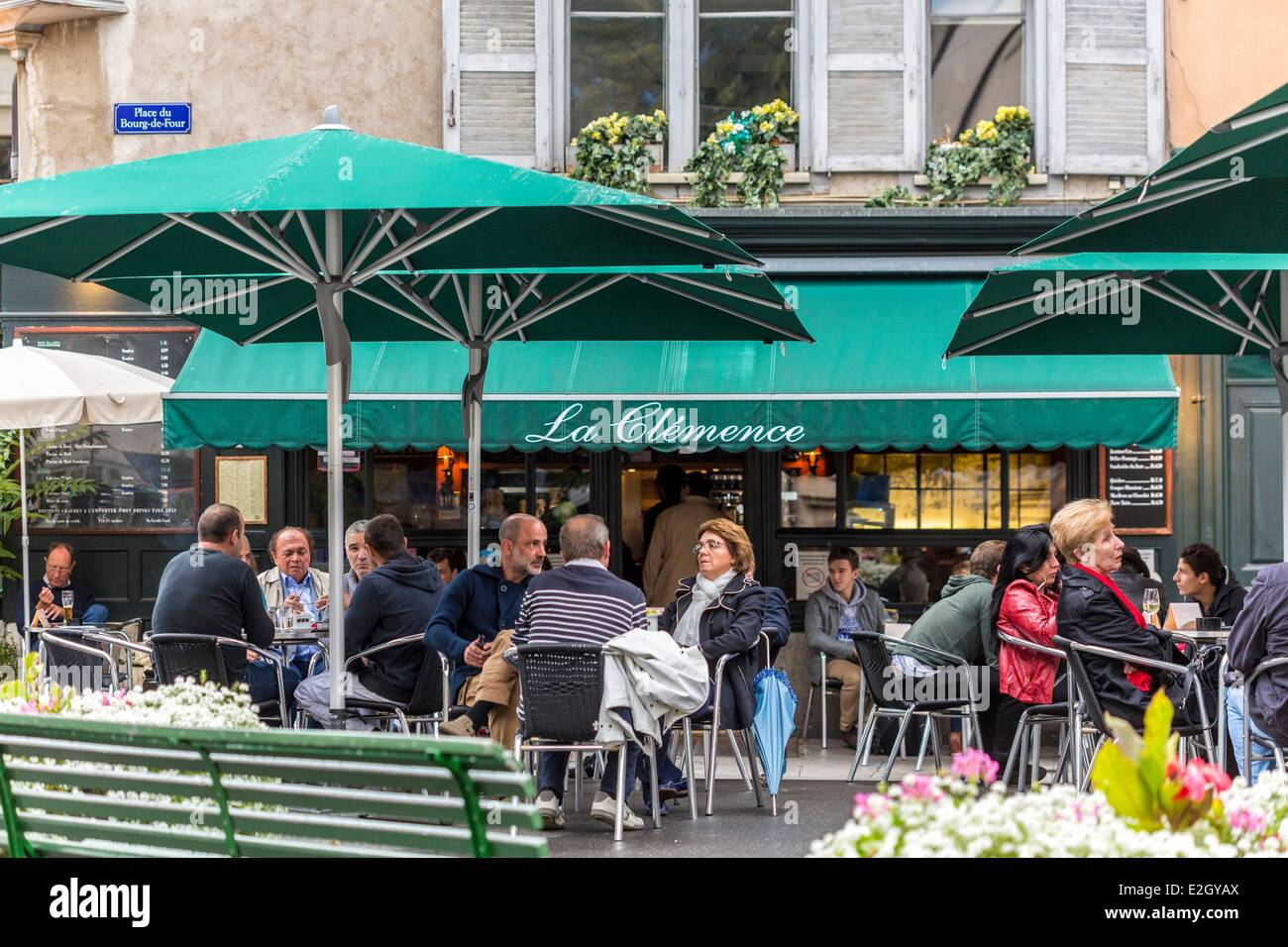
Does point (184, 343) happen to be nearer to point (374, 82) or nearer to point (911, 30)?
point (374, 82)

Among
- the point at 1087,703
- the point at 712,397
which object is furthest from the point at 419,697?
the point at 712,397

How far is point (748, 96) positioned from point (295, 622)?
5591mm

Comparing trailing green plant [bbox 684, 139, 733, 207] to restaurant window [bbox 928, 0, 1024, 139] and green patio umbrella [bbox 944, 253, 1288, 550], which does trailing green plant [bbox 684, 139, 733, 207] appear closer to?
restaurant window [bbox 928, 0, 1024, 139]

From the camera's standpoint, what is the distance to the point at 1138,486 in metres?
12.0

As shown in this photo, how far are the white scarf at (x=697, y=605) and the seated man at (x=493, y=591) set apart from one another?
0.89 meters

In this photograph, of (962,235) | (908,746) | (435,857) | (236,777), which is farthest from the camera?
(962,235)

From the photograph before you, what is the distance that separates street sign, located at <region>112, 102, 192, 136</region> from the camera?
12.7 meters

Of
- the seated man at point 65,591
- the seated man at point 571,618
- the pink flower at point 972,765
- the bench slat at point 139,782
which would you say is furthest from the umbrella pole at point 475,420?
the pink flower at point 972,765

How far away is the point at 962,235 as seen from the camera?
1200 centimetres

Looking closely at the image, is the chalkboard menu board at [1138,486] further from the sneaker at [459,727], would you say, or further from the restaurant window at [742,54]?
the sneaker at [459,727]

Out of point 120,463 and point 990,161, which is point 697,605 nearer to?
point 990,161

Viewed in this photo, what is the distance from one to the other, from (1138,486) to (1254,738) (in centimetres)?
506

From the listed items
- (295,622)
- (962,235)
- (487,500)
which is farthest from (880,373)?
(295,622)

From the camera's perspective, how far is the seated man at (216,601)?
802 centimetres
